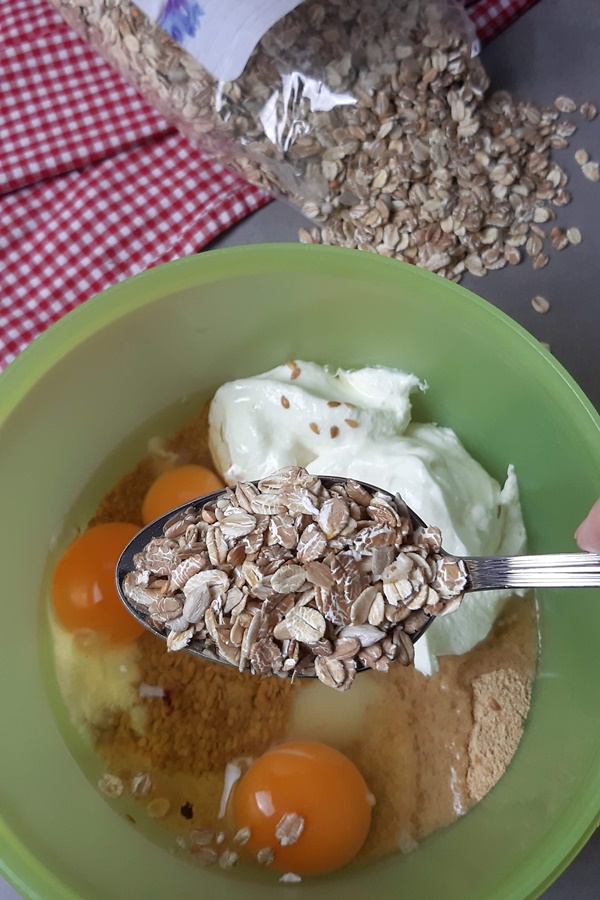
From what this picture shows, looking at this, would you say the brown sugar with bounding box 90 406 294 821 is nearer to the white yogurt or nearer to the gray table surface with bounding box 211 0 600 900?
the white yogurt

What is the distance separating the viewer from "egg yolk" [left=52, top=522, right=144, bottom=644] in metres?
0.93

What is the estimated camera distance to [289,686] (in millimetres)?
950

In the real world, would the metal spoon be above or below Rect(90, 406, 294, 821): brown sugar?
above

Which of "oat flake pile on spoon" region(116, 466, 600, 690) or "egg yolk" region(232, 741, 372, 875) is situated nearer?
"oat flake pile on spoon" region(116, 466, 600, 690)

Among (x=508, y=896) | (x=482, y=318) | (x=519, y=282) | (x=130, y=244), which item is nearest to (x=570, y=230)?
(x=519, y=282)

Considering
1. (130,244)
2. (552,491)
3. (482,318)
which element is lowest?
(552,491)

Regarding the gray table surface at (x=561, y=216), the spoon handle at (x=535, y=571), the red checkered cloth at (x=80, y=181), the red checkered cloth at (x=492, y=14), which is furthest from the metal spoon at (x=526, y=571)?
the red checkered cloth at (x=492, y=14)

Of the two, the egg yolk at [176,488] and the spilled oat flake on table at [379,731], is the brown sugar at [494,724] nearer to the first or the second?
the spilled oat flake on table at [379,731]

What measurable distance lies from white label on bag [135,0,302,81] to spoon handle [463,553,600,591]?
2.39 feet

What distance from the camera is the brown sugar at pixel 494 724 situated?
34.7 inches

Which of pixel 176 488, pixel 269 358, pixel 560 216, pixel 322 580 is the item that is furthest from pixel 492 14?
pixel 322 580

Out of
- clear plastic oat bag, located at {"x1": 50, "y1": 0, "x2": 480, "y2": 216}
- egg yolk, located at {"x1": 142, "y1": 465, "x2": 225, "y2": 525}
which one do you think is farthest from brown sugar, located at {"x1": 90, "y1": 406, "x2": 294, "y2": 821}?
clear plastic oat bag, located at {"x1": 50, "y1": 0, "x2": 480, "y2": 216}

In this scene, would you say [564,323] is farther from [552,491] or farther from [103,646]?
[103,646]

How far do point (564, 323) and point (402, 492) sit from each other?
16.6 inches
